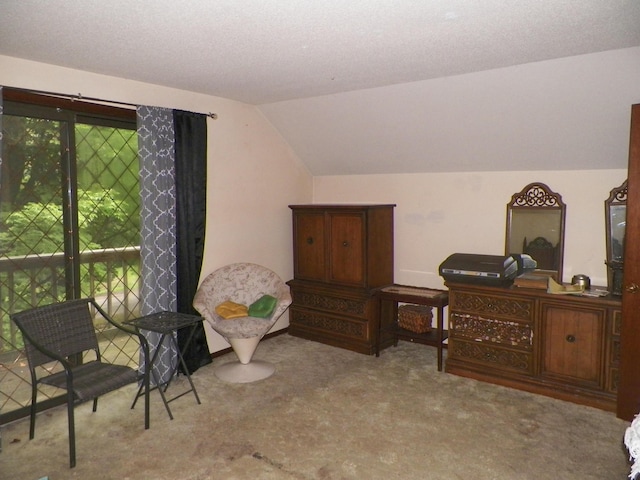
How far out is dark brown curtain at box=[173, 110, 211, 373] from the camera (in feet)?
13.1

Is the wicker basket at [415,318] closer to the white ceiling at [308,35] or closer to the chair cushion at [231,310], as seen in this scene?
the chair cushion at [231,310]

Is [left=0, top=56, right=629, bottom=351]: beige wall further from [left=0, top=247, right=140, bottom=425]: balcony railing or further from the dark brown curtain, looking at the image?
[left=0, top=247, right=140, bottom=425]: balcony railing

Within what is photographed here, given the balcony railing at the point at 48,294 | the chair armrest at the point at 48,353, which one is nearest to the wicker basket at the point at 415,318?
the balcony railing at the point at 48,294

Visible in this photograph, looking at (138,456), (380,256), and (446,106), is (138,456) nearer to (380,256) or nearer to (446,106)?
(380,256)

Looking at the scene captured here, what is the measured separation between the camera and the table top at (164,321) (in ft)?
10.8

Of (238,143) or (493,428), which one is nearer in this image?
(493,428)

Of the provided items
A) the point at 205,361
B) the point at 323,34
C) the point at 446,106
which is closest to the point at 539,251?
the point at 446,106

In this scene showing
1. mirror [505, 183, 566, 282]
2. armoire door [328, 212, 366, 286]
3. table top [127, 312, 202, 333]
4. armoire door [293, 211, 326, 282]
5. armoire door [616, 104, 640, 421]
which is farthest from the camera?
armoire door [293, 211, 326, 282]

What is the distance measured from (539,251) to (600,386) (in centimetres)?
118

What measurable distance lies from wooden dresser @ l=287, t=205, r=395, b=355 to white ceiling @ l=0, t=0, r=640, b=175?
4.00ft

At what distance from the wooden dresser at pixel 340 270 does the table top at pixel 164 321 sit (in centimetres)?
159

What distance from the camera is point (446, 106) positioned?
387 cm

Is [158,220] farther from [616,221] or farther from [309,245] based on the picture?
[616,221]

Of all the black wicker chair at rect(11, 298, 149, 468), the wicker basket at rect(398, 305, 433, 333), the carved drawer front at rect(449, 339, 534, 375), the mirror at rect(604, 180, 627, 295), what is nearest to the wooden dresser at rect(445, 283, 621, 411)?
the carved drawer front at rect(449, 339, 534, 375)
